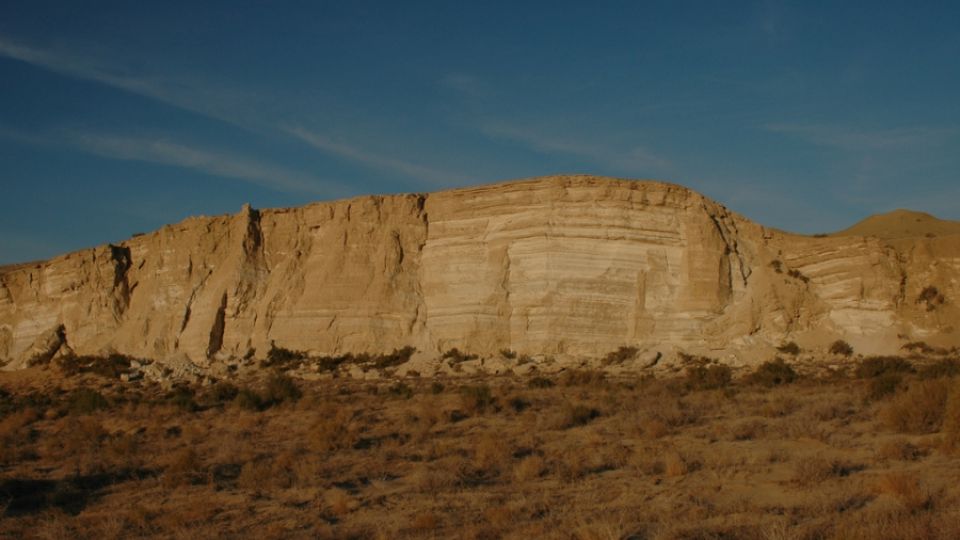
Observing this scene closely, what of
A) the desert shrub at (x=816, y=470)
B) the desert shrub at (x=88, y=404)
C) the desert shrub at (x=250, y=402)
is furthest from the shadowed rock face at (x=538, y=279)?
the desert shrub at (x=816, y=470)

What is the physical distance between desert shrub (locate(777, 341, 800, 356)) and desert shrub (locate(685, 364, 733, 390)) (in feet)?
8.69

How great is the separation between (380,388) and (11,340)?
1126 inches

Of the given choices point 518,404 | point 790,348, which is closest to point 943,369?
point 790,348

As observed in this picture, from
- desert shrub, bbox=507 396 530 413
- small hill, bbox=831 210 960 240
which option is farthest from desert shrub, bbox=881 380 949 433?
small hill, bbox=831 210 960 240

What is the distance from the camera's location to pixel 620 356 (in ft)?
86.3

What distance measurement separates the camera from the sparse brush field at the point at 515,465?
27.5 feet

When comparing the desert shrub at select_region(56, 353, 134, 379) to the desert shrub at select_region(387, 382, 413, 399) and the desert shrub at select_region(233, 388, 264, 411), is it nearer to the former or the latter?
the desert shrub at select_region(233, 388, 264, 411)

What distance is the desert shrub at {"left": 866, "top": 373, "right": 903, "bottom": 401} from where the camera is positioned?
1676 centimetres

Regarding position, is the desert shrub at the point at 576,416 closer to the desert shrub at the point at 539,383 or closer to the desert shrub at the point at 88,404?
the desert shrub at the point at 539,383

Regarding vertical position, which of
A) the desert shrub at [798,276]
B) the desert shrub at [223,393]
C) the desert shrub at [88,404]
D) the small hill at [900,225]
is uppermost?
the small hill at [900,225]

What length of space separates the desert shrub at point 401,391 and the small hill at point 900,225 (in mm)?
44143

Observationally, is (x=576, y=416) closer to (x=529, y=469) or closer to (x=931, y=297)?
(x=529, y=469)

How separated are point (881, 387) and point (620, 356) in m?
10.1

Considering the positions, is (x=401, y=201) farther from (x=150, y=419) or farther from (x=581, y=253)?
(x=150, y=419)
